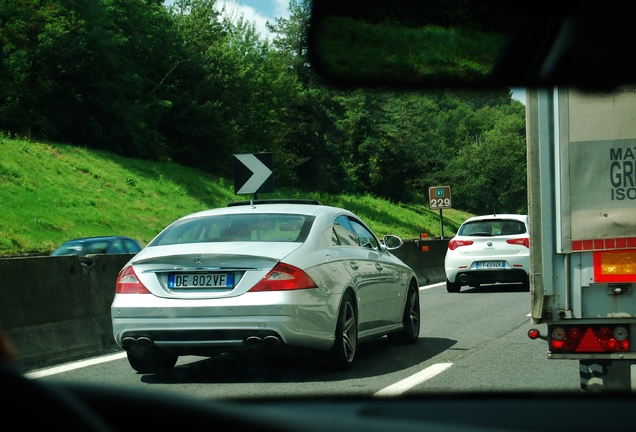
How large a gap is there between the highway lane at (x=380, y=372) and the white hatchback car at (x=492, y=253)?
7598 mm

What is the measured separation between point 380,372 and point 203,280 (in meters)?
1.77

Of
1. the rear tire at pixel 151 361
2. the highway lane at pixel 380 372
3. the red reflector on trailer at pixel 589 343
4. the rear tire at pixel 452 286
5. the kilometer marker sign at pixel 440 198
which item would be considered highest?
the kilometer marker sign at pixel 440 198

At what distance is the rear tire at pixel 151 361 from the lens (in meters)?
8.20

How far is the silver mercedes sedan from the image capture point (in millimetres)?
7453

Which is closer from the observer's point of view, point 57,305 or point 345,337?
point 345,337

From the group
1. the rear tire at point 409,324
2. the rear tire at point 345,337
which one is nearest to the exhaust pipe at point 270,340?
the rear tire at point 345,337

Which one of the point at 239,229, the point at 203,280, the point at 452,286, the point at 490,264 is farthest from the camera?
the point at 452,286

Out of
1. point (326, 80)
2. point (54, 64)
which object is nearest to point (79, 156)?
point (54, 64)

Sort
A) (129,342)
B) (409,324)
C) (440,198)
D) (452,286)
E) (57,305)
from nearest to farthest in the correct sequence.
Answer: (129,342) → (57,305) → (409,324) → (452,286) → (440,198)

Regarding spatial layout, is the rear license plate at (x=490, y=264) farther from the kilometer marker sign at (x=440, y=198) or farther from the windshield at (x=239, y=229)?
the windshield at (x=239, y=229)

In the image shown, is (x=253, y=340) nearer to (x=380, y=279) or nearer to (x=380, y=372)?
(x=380, y=372)

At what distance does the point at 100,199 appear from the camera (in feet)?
A: 144

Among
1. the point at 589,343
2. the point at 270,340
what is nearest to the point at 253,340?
the point at 270,340

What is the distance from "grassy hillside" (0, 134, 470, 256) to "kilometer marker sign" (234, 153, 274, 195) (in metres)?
18.8
